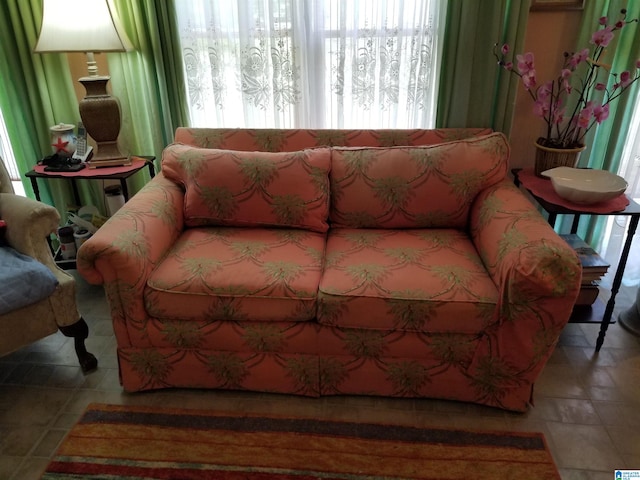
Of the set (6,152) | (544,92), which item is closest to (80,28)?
(6,152)

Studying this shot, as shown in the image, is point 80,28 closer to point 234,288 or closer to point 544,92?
point 234,288

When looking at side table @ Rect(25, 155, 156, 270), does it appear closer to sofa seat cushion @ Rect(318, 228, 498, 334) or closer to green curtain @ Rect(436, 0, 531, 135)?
sofa seat cushion @ Rect(318, 228, 498, 334)

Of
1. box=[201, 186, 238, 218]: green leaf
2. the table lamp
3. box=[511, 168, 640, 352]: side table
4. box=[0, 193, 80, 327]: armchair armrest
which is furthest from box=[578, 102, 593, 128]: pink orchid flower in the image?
box=[0, 193, 80, 327]: armchair armrest

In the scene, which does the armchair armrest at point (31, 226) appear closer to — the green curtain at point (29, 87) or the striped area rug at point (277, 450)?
the striped area rug at point (277, 450)

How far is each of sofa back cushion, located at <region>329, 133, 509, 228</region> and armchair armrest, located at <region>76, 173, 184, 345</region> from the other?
74 cm

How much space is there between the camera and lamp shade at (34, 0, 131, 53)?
2113mm

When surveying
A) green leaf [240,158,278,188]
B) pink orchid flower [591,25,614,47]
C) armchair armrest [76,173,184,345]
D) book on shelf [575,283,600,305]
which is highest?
pink orchid flower [591,25,614,47]

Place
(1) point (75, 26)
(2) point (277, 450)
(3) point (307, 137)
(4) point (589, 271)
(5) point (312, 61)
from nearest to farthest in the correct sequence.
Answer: (2) point (277, 450)
(4) point (589, 271)
(1) point (75, 26)
(3) point (307, 137)
(5) point (312, 61)

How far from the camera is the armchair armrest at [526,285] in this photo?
1.54 meters

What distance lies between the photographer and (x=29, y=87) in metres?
2.54

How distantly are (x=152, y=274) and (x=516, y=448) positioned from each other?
54.5 inches

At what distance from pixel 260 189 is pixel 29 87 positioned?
1.43m

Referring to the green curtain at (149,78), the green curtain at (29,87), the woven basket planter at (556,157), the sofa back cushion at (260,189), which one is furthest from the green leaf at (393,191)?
the green curtain at (29,87)

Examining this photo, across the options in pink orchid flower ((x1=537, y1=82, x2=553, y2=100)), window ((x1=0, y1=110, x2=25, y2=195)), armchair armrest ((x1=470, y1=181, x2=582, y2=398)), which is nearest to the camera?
armchair armrest ((x1=470, y1=181, x2=582, y2=398))
